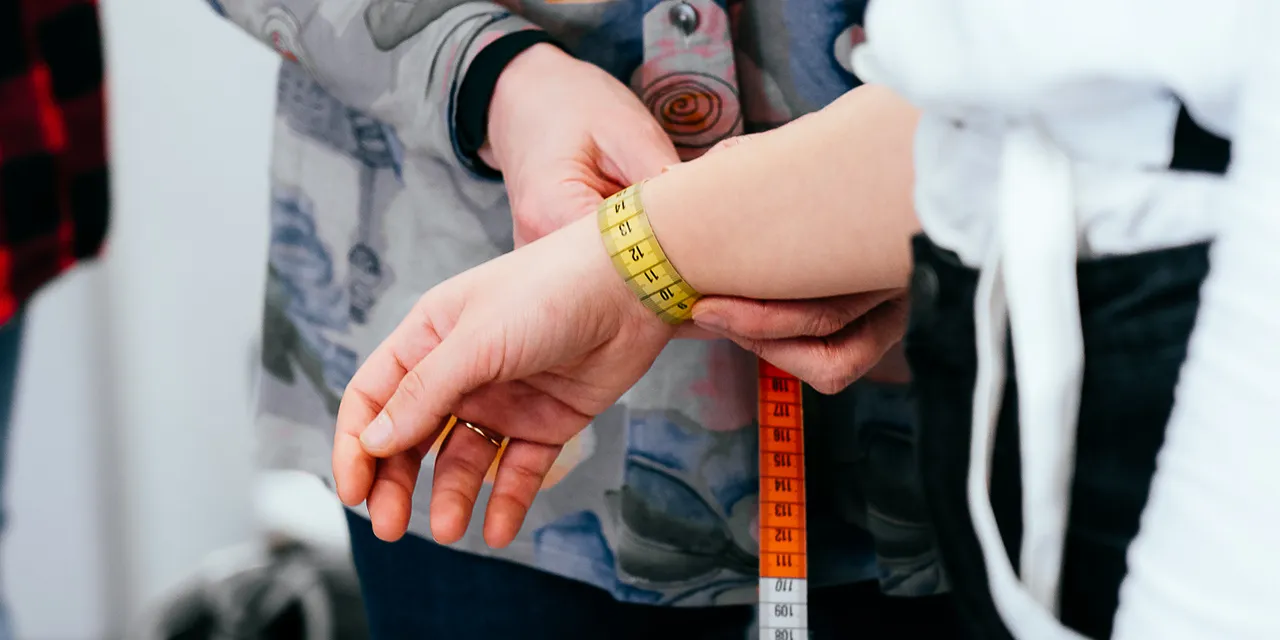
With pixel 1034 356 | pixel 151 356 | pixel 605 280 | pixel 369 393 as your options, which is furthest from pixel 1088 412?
pixel 151 356

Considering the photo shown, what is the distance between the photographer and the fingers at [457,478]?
0.59m

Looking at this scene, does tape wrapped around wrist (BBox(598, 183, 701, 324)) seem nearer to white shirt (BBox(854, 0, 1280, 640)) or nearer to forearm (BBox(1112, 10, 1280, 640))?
white shirt (BBox(854, 0, 1280, 640))

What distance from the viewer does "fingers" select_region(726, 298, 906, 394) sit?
2.05 feet

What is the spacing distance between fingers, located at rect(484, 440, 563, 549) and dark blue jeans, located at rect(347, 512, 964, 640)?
177 millimetres

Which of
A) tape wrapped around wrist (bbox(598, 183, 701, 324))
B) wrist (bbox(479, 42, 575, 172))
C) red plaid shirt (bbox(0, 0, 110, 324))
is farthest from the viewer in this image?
red plaid shirt (bbox(0, 0, 110, 324))

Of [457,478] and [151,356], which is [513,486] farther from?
[151,356]

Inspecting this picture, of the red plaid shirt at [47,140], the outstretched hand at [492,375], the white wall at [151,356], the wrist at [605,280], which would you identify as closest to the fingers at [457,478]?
the outstretched hand at [492,375]

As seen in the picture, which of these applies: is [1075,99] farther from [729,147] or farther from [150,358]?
[150,358]

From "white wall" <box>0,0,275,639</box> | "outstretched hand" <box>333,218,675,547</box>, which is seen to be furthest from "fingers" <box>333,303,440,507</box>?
"white wall" <box>0,0,275,639</box>

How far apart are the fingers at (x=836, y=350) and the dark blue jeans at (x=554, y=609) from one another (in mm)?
224

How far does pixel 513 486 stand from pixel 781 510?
7.8 inches

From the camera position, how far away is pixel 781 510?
719 millimetres

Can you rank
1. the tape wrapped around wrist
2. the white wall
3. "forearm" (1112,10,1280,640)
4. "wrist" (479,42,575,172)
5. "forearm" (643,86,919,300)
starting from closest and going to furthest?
"forearm" (1112,10,1280,640) < "forearm" (643,86,919,300) < the tape wrapped around wrist < "wrist" (479,42,575,172) < the white wall

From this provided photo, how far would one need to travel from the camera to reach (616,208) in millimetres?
583
